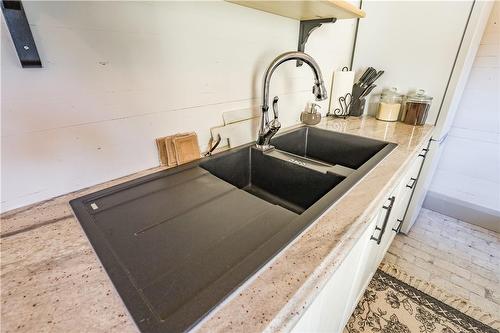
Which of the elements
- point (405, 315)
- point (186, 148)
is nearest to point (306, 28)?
point (186, 148)

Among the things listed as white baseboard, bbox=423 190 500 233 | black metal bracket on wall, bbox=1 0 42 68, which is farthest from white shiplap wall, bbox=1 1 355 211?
white baseboard, bbox=423 190 500 233

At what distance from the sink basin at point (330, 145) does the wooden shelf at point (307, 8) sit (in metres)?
0.54

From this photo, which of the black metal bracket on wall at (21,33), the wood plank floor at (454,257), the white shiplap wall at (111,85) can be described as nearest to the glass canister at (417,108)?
the wood plank floor at (454,257)

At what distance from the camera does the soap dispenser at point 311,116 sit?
52.5 inches

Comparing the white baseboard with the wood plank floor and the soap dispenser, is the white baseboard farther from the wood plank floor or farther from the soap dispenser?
the soap dispenser

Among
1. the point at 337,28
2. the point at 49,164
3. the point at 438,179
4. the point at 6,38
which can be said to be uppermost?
the point at 337,28

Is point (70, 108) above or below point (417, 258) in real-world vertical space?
above

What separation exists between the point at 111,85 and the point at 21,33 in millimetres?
196

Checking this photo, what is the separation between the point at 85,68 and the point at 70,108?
0.36 ft

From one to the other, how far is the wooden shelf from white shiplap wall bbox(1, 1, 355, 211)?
0.18ft

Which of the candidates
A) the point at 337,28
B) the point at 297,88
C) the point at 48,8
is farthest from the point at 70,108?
the point at 337,28

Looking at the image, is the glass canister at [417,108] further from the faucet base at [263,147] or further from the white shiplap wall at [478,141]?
the faucet base at [263,147]

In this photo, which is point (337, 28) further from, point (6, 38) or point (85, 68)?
point (6, 38)

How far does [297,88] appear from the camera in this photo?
1.31 m
